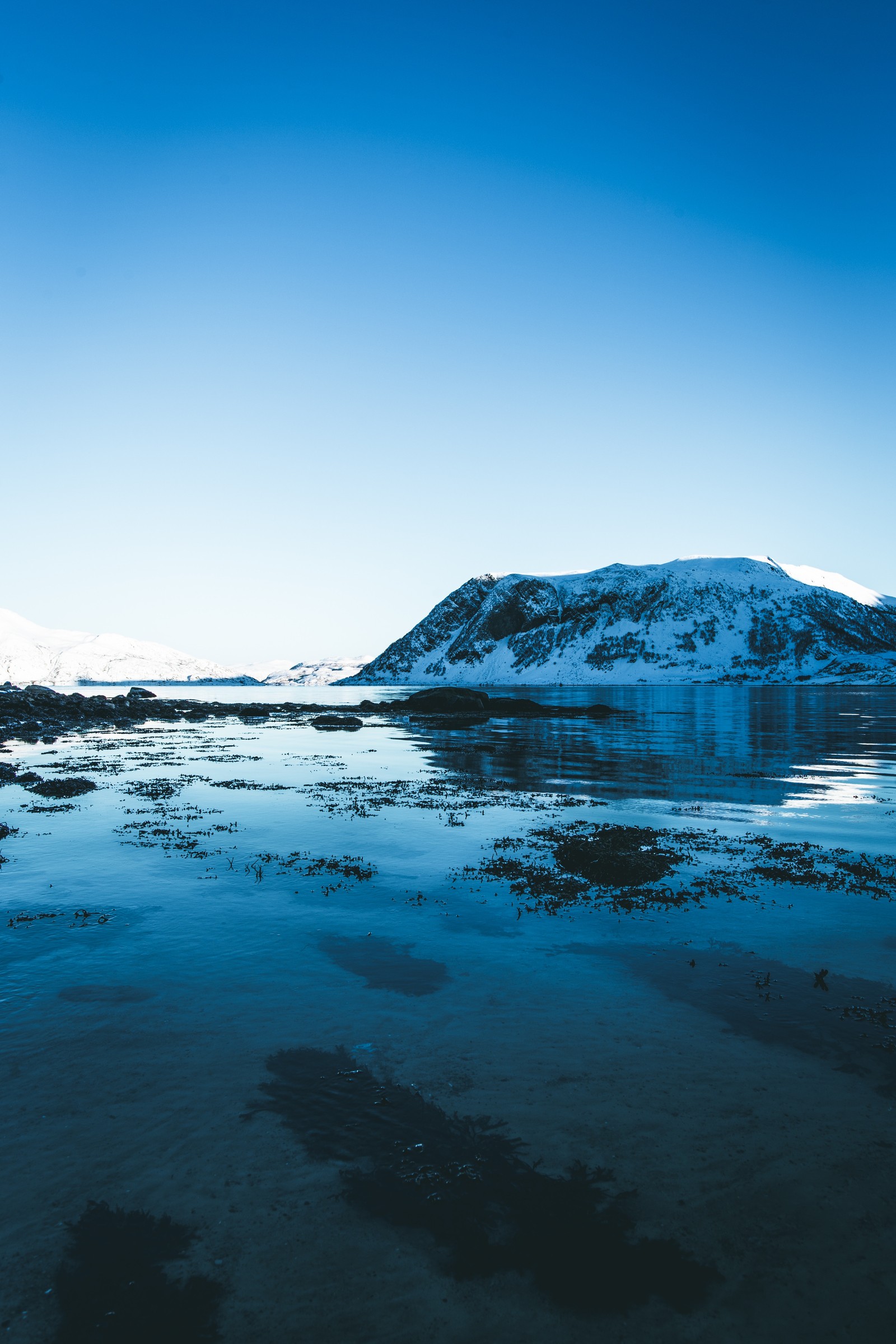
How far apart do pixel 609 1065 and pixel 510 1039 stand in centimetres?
116

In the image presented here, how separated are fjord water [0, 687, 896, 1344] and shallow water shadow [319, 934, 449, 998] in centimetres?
6

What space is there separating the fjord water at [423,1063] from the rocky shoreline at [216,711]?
1625 inches

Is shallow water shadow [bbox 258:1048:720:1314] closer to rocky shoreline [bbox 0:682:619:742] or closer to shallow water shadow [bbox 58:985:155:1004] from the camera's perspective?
shallow water shadow [bbox 58:985:155:1004]

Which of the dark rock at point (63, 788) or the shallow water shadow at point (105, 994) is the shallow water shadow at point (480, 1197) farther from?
the dark rock at point (63, 788)

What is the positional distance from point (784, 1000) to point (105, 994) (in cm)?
894

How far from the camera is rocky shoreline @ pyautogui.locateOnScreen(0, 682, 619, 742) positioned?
59781mm

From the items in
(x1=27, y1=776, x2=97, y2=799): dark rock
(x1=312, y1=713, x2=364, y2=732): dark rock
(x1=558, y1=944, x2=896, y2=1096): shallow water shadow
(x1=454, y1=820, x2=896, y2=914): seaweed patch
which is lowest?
(x1=558, y1=944, x2=896, y2=1096): shallow water shadow

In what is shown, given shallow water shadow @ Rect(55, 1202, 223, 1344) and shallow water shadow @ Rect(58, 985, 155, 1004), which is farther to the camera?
shallow water shadow @ Rect(58, 985, 155, 1004)

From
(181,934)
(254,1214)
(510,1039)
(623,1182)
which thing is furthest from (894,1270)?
(181,934)

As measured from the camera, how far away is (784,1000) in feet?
28.5

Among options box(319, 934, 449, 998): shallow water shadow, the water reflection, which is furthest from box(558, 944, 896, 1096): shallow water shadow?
the water reflection

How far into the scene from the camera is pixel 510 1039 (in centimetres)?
778

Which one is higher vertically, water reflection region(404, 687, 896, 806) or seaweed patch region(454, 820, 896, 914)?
water reflection region(404, 687, 896, 806)

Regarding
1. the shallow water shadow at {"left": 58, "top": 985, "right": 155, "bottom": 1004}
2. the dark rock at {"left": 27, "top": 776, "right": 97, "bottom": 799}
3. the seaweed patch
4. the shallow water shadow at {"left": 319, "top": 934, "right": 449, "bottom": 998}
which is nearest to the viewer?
the shallow water shadow at {"left": 58, "top": 985, "right": 155, "bottom": 1004}
